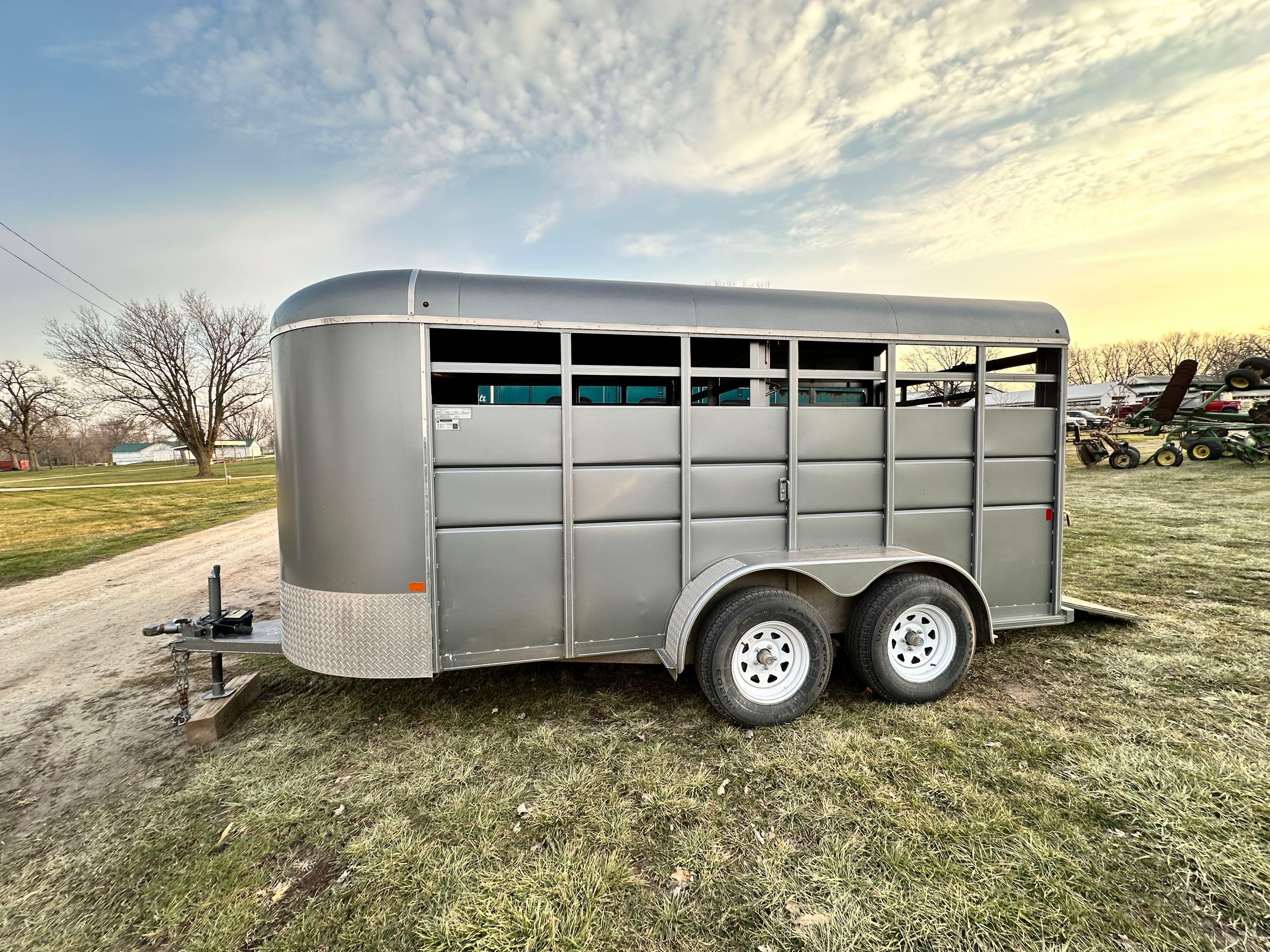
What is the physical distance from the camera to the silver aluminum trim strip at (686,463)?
3.14 meters

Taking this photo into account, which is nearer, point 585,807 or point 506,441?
point 585,807

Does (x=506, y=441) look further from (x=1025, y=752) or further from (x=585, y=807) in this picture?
(x=1025, y=752)

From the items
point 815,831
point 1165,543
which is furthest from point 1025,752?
point 1165,543

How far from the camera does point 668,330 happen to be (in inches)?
122

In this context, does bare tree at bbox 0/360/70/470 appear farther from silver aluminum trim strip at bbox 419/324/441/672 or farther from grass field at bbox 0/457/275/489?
silver aluminum trim strip at bbox 419/324/441/672

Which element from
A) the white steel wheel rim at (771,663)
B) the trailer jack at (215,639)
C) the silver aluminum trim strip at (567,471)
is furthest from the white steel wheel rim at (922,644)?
the trailer jack at (215,639)

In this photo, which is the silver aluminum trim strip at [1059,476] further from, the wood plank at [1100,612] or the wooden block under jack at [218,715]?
the wooden block under jack at [218,715]

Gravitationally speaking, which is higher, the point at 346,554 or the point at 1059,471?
the point at 1059,471

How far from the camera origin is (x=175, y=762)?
9.68ft

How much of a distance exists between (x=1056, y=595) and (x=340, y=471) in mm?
4838

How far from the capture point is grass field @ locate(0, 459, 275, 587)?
890 centimetres

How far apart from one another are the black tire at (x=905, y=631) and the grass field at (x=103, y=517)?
36.0 ft

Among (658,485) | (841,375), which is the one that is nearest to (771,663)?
(658,485)

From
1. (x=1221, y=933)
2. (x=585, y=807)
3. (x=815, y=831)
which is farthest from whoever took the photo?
(x=585, y=807)
